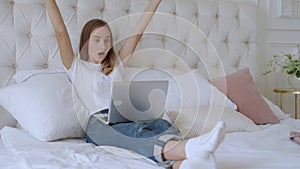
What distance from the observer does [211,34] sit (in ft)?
7.82

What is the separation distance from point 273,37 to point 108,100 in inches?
60.9

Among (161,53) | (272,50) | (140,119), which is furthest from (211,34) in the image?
(140,119)

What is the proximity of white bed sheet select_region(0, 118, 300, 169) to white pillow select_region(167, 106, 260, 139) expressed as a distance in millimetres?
116

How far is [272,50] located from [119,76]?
138cm

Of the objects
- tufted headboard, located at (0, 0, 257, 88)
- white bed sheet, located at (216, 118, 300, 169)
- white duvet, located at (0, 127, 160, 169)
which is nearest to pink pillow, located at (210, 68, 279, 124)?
white bed sheet, located at (216, 118, 300, 169)

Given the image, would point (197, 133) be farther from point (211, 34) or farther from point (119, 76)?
point (211, 34)

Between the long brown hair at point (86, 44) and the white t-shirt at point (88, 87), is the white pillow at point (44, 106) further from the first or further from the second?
the long brown hair at point (86, 44)

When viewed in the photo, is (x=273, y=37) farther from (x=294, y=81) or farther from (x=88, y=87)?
(x=88, y=87)

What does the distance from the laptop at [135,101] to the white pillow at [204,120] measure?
18cm

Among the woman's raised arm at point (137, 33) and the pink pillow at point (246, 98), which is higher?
the woman's raised arm at point (137, 33)

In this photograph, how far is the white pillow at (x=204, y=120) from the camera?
5.27ft

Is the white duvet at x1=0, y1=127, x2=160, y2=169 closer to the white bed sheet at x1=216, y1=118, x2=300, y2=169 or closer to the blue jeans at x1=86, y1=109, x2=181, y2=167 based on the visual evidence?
the blue jeans at x1=86, y1=109, x2=181, y2=167

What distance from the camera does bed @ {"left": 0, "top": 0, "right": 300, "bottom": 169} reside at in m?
1.25

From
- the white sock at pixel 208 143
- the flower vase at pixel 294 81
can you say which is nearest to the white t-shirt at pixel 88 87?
the white sock at pixel 208 143
